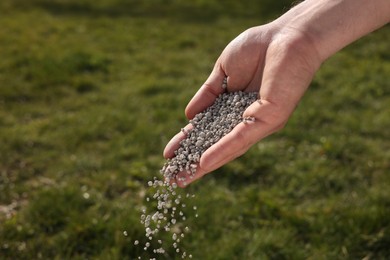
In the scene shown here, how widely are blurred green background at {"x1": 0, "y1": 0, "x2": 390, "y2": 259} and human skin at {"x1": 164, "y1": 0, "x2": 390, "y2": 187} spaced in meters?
0.94

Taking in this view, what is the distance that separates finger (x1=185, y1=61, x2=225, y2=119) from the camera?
3309 millimetres

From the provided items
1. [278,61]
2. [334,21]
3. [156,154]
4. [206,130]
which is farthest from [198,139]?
[156,154]

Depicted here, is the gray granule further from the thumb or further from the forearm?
the forearm

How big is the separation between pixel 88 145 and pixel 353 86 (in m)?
3.12

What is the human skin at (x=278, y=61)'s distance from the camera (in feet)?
9.24

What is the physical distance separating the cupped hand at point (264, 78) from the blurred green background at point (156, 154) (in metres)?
0.93

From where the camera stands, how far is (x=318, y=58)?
298 cm

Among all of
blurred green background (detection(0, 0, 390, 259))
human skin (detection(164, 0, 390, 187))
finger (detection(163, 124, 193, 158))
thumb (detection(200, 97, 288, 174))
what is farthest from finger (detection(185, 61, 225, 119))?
blurred green background (detection(0, 0, 390, 259))

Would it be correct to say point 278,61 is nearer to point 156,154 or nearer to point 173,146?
point 173,146

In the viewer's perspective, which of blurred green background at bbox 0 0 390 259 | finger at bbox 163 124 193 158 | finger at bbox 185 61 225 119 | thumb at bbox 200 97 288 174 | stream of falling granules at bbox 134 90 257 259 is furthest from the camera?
blurred green background at bbox 0 0 390 259

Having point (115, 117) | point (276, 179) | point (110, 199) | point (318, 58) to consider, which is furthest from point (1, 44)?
point (318, 58)

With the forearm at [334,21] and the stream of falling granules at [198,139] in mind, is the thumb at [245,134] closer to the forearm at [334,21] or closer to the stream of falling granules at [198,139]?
the stream of falling granules at [198,139]

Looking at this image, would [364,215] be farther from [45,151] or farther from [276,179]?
[45,151]

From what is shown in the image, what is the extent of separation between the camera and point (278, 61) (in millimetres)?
2898
